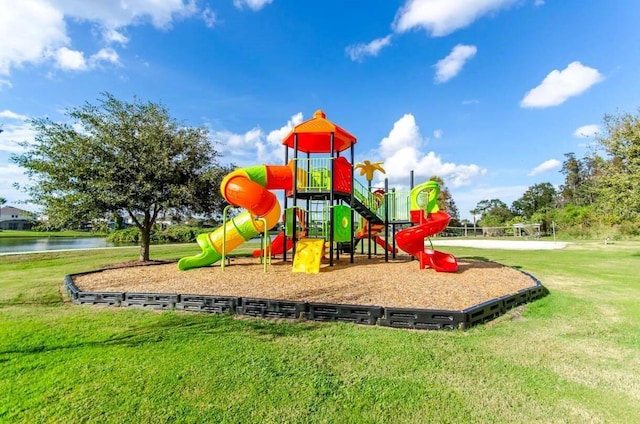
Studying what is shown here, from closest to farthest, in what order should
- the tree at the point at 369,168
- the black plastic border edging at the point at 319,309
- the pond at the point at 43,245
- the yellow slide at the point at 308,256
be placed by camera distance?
the black plastic border edging at the point at 319,309 → the yellow slide at the point at 308,256 → the tree at the point at 369,168 → the pond at the point at 43,245

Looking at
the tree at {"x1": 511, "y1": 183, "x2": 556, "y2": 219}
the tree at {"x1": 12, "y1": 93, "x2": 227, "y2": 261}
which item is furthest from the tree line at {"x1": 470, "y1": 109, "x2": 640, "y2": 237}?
the tree at {"x1": 12, "y1": 93, "x2": 227, "y2": 261}

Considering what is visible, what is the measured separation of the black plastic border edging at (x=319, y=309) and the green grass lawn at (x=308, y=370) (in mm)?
208

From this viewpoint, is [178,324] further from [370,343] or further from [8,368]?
[370,343]

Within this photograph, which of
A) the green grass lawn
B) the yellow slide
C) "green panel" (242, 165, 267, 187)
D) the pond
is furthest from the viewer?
the pond

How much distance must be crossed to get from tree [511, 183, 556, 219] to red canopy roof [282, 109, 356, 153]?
236 feet

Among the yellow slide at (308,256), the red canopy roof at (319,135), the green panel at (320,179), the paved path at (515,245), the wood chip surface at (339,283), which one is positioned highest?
the red canopy roof at (319,135)

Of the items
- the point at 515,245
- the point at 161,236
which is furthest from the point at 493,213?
the point at 161,236

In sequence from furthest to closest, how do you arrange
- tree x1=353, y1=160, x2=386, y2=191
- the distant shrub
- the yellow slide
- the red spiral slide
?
the distant shrub < tree x1=353, y1=160, x2=386, y2=191 < the red spiral slide < the yellow slide

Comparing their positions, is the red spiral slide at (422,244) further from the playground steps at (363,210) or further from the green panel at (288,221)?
the green panel at (288,221)

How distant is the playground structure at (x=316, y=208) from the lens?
1041 centimetres

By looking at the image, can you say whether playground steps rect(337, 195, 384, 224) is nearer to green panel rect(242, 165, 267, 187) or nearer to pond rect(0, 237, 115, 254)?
green panel rect(242, 165, 267, 187)

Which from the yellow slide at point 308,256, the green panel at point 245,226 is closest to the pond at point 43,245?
the green panel at point 245,226

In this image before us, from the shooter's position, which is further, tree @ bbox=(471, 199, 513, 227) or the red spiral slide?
tree @ bbox=(471, 199, 513, 227)

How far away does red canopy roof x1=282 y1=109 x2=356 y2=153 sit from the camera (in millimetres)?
11219
